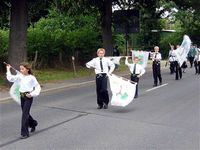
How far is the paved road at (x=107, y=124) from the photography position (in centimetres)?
926

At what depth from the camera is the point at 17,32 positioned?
19938 mm

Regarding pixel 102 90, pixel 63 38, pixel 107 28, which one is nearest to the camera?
pixel 102 90

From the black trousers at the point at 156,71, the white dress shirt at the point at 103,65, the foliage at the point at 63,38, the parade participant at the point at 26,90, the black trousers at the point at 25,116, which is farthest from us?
the foliage at the point at 63,38

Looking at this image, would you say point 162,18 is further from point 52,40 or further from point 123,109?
point 123,109

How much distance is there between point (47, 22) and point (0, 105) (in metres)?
18.7

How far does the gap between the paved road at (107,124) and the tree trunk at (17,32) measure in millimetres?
3230

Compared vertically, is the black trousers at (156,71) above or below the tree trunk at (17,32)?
below

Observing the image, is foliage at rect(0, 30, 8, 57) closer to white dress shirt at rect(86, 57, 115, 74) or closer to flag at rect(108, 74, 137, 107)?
white dress shirt at rect(86, 57, 115, 74)

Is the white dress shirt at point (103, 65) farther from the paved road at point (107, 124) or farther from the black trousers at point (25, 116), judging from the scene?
the black trousers at point (25, 116)

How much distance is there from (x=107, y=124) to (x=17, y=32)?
31.7 ft

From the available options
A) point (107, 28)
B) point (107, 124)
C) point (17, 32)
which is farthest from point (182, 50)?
point (107, 124)

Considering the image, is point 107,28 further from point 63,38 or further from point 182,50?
point 182,50

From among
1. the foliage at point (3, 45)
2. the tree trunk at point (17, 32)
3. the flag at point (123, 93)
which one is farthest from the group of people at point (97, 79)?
the foliage at point (3, 45)

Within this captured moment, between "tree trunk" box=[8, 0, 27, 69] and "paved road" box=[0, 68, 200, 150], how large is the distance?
3.23 metres
